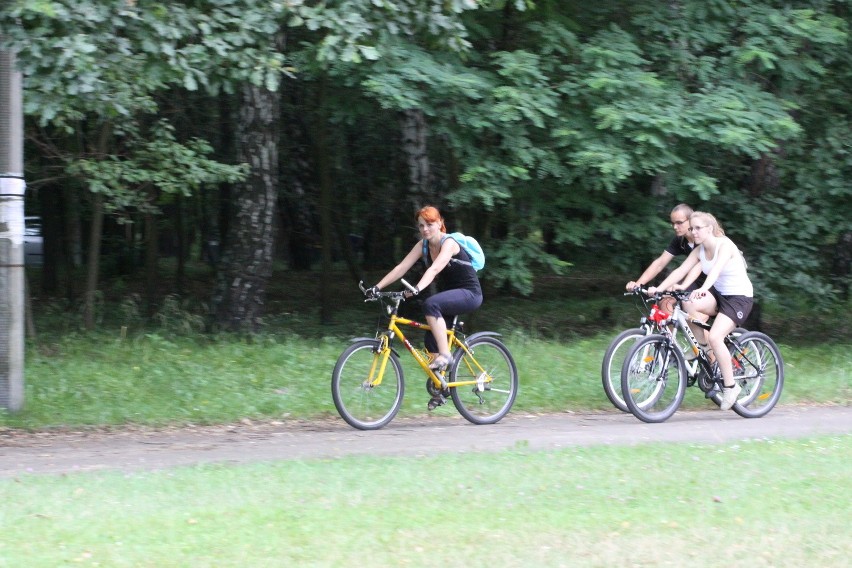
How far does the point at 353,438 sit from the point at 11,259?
3.35m

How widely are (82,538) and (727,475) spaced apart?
4037 mm

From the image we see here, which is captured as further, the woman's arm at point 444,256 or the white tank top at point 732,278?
the white tank top at point 732,278

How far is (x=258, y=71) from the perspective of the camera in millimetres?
9227

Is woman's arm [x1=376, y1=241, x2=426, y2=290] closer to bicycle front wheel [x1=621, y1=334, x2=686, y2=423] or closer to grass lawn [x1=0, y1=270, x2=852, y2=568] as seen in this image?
grass lawn [x1=0, y1=270, x2=852, y2=568]

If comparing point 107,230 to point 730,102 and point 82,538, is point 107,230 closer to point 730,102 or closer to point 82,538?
point 730,102

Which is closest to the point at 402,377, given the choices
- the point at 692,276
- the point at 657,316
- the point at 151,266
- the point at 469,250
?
the point at 469,250

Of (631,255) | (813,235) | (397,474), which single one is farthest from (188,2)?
(813,235)

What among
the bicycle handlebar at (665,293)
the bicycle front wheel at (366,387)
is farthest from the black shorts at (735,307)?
the bicycle front wheel at (366,387)

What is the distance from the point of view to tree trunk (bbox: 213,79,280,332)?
553 inches

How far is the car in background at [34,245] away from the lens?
20.4 meters

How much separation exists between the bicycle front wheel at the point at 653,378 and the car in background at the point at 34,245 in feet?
46.0

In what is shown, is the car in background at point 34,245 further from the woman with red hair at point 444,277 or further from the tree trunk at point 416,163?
the woman with red hair at point 444,277

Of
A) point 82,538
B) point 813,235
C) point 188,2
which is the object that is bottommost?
point 82,538

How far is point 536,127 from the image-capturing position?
1238 centimetres
